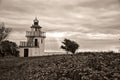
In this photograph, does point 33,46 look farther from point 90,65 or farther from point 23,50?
point 90,65

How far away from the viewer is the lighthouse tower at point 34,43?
189 feet

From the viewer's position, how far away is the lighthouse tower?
57594 mm

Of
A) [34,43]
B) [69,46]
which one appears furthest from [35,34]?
[69,46]

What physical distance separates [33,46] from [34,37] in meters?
3.33

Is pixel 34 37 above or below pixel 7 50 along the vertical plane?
above

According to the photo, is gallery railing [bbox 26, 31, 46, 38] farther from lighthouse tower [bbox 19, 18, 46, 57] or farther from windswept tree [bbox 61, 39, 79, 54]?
windswept tree [bbox 61, 39, 79, 54]

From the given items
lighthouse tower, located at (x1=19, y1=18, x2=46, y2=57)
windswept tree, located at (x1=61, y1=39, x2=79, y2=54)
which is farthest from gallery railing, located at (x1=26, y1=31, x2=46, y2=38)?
windswept tree, located at (x1=61, y1=39, x2=79, y2=54)

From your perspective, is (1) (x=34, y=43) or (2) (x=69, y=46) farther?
(1) (x=34, y=43)

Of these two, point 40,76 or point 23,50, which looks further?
point 23,50

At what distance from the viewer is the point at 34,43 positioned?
196 feet

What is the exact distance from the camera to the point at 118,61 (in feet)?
44.2

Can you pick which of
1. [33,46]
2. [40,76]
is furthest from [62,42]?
[40,76]

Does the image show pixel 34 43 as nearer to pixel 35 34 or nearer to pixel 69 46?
pixel 35 34

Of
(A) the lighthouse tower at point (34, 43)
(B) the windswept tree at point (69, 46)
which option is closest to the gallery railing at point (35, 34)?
(A) the lighthouse tower at point (34, 43)
